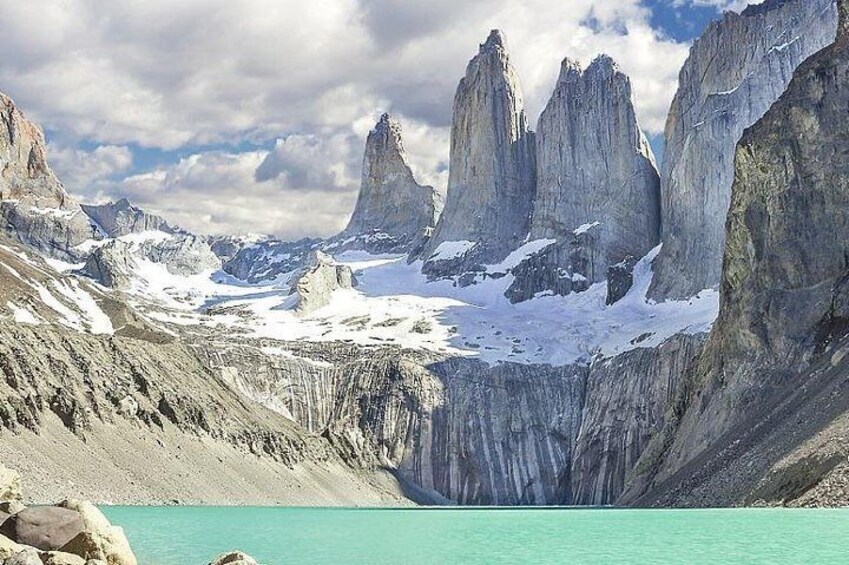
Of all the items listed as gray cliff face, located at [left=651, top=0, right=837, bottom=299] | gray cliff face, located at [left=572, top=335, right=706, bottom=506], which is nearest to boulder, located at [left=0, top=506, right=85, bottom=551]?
gray cliff face, located at [left=572, top=335, right=706, bottom=506]

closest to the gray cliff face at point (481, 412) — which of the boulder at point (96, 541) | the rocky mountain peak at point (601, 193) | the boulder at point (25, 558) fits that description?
the rocky mountain peak at point (601, 193)

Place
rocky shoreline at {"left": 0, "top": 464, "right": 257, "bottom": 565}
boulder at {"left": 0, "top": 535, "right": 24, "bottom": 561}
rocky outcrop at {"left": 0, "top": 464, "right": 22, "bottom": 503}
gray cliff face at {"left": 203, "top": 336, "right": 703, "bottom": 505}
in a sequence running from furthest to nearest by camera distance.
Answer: gray cliff face at {"left": 203, "top": 336, "right": 703, "bottom": 505}, rocky outcrop at {"left": 0, "top": 464, "right": 22, "bottom": 503}, rocky shoreline at {"left": 0, "top": 464, "right": 257, "bottom": 565}, boulder at {"left": 0, "top": 535, "right": 24, "bottom": 561}

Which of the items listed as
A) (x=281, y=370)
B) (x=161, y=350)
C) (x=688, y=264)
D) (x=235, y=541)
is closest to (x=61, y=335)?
(x=161, y=350)

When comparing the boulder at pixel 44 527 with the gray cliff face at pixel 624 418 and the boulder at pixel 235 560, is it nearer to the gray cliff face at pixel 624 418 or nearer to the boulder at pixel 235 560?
the boulder at pixel 235 560

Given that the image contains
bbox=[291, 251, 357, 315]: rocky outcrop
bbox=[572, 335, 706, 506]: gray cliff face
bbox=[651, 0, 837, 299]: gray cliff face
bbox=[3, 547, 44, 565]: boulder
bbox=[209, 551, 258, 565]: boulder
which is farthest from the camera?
bbox=[291, 251, 357, 315]: rocky outcrop

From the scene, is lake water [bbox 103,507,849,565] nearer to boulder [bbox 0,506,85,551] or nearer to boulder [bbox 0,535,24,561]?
boulder [bbox 0,506,85,551]

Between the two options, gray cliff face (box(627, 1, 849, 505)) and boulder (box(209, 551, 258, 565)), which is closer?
boulder (box(209, 551, 258, 565))

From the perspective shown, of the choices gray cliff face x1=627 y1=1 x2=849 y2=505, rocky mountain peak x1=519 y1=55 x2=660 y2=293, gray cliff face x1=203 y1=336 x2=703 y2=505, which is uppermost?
rocky mountain peak x1=519 y1=55 x2=660 y2=293
